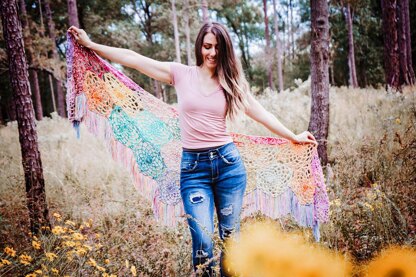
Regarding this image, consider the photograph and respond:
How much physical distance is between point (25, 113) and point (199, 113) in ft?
6.18

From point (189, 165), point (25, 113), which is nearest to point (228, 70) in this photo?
point (189, 165)

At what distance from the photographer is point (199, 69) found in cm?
260

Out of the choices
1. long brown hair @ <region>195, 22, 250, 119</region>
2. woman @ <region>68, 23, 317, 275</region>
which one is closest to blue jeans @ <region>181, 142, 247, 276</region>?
woman @ <region>68, 23, 317, 275</region>

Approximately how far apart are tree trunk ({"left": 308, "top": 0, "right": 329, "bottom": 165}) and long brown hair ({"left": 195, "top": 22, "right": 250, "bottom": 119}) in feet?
7.43

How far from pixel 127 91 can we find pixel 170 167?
0.82m

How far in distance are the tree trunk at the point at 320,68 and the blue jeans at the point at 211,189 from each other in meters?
2.39

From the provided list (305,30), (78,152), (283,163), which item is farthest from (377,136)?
(305,30)

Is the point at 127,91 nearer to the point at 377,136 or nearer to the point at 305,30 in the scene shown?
the point at 377,136

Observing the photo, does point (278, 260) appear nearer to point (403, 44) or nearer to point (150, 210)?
point (150, 210)

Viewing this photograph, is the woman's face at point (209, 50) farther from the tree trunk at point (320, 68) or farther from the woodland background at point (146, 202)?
the tree trunk at point (320, 68)

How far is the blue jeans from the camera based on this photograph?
2314 millimetres

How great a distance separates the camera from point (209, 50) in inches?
100

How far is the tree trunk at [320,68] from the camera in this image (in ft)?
14.3

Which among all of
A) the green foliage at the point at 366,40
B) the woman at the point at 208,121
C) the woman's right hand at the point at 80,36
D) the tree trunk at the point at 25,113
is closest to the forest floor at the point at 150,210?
the tree trunk at the point at 25,113
